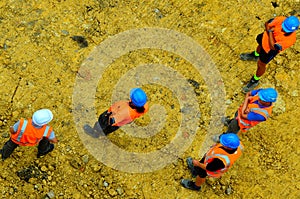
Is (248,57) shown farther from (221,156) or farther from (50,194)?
(50,194)

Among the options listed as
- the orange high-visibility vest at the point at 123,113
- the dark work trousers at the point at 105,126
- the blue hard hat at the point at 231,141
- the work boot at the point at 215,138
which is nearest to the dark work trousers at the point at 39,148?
the dark work trousers at the point at 105,126

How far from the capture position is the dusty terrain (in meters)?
6.83

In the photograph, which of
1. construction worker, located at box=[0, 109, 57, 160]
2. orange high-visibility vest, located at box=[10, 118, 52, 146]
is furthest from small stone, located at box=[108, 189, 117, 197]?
orange high-visibility vest, located at box=[10, 118, 52, 146]

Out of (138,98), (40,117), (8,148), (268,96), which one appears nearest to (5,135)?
(8,148)

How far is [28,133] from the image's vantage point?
5922 mm

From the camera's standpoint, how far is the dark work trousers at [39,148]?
6430mm

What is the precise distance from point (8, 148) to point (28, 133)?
2.66 feet

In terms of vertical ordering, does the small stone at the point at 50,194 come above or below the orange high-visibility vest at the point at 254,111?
below

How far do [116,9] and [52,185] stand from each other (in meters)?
3.87

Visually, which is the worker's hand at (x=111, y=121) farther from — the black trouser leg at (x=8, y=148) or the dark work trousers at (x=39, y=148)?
the black trouser leg at (x=8, y=148)

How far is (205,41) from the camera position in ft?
27.2

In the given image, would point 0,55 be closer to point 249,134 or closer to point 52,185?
point 52,185

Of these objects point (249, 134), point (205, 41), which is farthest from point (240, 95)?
point (205, 41)

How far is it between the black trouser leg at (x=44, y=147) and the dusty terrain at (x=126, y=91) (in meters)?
0.12
